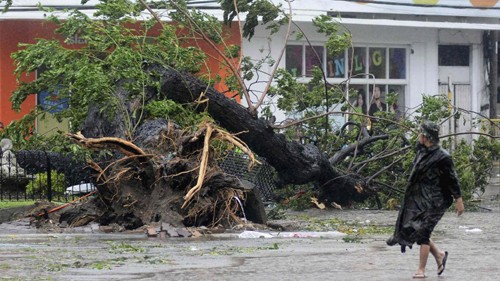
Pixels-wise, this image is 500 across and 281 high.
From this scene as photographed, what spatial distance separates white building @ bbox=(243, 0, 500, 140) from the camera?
3123 cm

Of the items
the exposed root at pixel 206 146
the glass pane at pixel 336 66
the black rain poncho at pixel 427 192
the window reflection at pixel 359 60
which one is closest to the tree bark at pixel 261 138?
the exposed root at pixel 206 146

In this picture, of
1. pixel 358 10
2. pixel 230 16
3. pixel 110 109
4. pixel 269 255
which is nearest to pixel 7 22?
pixel 358 10

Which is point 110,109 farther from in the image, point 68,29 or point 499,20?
point 499,20

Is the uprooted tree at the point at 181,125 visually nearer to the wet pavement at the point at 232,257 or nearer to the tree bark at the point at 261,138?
A: the tree bark at the point at 261,138

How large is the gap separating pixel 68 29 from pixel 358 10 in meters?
15.0

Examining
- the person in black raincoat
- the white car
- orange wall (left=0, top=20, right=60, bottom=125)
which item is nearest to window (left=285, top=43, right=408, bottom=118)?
orange wall (left=0, top=20, right=60, bottom=125)

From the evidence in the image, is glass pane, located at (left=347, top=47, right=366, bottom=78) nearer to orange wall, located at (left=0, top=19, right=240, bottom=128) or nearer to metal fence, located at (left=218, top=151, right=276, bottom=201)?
orange wall, located at (left=0, top=19, right=240, bottom=128)

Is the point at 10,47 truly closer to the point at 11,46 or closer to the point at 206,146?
the point at 11,46

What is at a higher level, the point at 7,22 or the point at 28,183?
the point at 7,22

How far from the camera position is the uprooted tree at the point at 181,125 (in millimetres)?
14875

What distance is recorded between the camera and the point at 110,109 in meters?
15.8

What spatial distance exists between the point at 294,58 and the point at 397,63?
362cm

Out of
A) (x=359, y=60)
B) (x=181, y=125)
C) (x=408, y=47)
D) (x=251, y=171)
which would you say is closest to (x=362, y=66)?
(x=359, y=60)

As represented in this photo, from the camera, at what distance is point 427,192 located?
10109 mm
